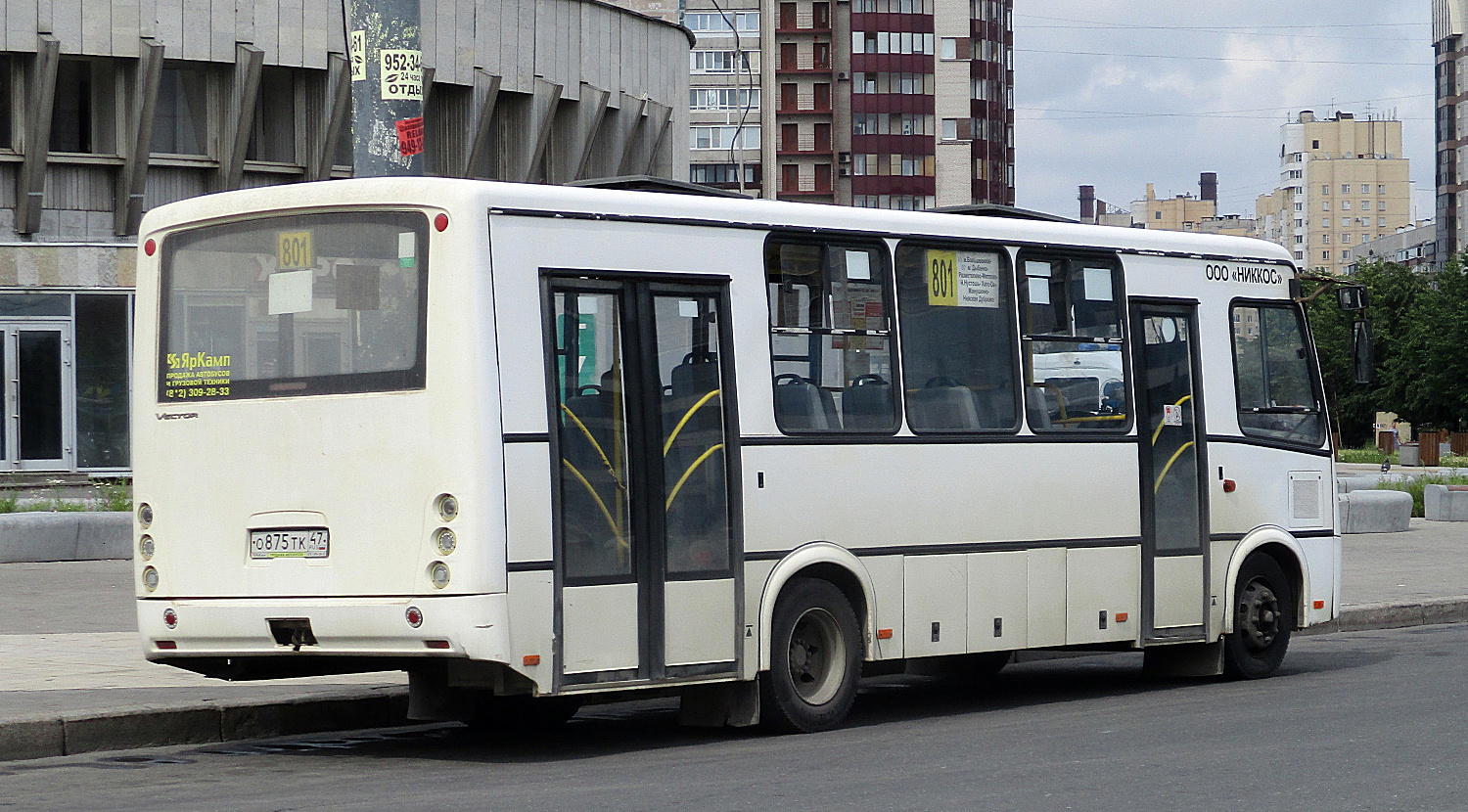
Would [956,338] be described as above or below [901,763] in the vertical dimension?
above

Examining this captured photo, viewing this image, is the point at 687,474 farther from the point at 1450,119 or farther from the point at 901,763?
the point at 1450,119

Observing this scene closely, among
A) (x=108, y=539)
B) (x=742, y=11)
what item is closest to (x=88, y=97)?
(x=108, y=539)

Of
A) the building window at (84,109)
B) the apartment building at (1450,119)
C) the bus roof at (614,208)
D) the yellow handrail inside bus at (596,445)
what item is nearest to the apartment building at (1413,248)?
the apartment building at (1450,119)

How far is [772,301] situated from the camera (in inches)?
435

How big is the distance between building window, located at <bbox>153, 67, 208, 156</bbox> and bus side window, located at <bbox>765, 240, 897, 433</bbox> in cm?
2606

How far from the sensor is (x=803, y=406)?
36.5 ft

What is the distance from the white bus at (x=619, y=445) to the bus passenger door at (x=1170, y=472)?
0.43 feet

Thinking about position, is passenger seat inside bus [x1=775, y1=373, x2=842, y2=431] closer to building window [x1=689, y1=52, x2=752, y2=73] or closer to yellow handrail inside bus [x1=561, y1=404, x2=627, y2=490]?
yellow handrail inside bus [x1=561, y1=404, x2=627, y2=490]

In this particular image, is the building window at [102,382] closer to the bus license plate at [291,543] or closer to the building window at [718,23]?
the bus license plate at [291,543]

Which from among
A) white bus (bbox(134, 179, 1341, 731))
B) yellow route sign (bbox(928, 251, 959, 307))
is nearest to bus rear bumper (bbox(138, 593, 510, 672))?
white bus (bbox(134, 179, 1341, 731))

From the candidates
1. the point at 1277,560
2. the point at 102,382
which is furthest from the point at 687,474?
the point at 102,382

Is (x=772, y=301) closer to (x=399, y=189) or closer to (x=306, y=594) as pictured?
(x=399, y=189)

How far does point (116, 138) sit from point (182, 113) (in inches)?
51.4

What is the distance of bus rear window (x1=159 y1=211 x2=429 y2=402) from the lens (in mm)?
9789
